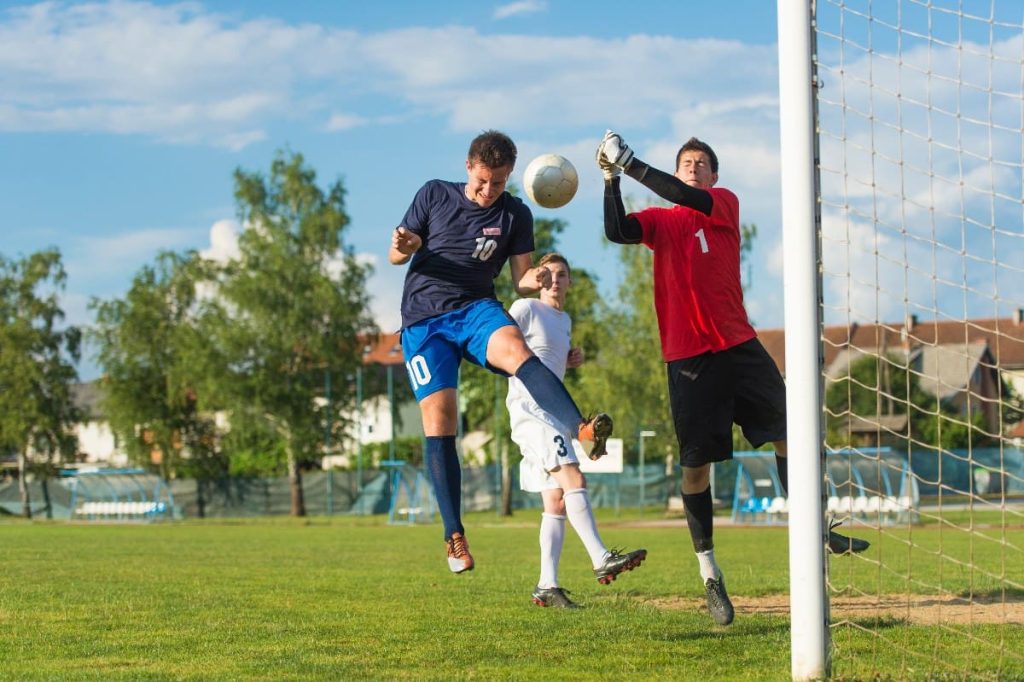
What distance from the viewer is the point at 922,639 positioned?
591 cm

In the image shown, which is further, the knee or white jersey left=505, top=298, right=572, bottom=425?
white jersey left=505, top=298, right=572, bottom=425

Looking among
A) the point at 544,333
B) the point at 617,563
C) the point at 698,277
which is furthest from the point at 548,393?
the point at 544,333

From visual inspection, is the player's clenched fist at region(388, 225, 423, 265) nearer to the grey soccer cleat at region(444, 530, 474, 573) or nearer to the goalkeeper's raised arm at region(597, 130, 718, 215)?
the goalkeeper's raised arm at region(597, 130, 718, 215)

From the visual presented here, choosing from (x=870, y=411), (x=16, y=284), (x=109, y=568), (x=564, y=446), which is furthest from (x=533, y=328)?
(x=870, y=411)

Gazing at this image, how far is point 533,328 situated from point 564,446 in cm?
117

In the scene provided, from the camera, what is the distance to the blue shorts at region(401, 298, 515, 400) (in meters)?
6.93

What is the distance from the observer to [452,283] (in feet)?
23.3

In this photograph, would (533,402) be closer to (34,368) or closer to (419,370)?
(419,370)

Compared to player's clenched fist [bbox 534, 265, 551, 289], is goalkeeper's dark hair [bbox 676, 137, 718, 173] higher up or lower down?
higher up

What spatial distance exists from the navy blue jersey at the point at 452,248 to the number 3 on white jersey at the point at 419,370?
0.75 feet

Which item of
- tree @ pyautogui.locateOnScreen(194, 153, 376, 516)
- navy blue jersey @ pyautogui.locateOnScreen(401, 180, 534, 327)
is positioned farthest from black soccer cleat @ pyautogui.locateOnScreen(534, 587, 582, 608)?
tree @ pyautogui.locateOnScreen(194, 153, 376, 516)

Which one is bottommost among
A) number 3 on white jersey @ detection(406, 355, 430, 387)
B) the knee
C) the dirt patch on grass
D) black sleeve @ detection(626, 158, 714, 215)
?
the dirt patch on grass

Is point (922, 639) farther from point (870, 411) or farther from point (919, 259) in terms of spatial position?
point (870, 411)

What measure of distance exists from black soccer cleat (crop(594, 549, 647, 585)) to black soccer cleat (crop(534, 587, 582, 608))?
1.43 meters
